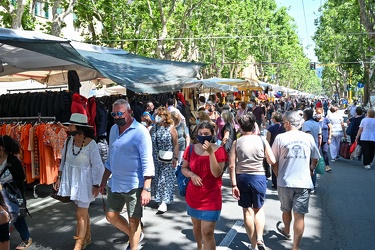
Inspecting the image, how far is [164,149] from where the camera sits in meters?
7.21

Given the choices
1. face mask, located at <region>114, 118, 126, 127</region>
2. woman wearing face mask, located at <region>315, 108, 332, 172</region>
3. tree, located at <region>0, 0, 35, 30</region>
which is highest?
tree, located at <region>0, 0, 35, 30</region>

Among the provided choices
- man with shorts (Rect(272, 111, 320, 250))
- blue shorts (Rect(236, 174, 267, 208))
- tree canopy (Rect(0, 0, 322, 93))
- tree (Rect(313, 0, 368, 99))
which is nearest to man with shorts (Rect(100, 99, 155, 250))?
blue shorts (Rect(236, 174, 267, 208))

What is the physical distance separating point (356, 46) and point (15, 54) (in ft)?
116

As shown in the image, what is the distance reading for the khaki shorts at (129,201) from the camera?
15.7 ft

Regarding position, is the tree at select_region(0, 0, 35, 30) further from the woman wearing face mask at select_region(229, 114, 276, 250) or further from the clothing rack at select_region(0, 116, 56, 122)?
the woman wearing face mask at select_region(229, 114, 276, 250)

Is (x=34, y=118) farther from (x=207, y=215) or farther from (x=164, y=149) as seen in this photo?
(x=207, y=215)

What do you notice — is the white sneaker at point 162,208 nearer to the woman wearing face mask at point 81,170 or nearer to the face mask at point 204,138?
the woman wearing face mask at point 81,170

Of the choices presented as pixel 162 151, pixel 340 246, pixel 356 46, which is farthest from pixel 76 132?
pixel 356 46

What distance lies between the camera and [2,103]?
8992 mm

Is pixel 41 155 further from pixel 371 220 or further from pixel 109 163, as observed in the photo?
pixel 371 220

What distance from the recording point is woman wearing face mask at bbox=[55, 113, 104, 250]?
16.6 feet

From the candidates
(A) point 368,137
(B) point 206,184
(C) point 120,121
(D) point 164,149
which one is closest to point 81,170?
(C) point 120,121

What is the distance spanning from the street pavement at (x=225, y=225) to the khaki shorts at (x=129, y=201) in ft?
2.85

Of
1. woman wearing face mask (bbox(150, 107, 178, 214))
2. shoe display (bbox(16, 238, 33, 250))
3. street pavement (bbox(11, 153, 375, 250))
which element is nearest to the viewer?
shoe display (bbox(16, 238, 33, 250))
